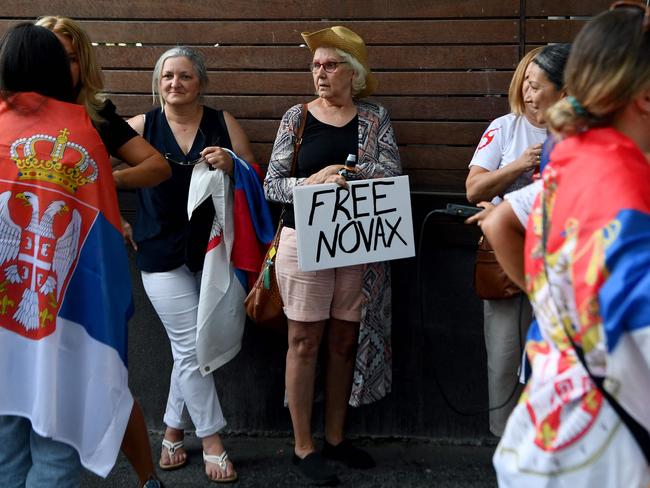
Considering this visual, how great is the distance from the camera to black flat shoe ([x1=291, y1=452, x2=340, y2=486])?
458cm

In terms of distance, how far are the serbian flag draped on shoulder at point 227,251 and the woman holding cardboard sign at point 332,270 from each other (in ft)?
0.51

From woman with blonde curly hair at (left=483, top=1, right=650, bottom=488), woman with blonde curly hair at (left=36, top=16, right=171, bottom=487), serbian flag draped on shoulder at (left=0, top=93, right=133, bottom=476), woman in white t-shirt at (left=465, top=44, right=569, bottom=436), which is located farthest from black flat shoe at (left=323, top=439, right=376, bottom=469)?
woman with blonde curly hair at (left=483, top=1, right=650, bottom=488)

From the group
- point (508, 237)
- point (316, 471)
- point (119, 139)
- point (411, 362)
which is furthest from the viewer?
point (411, 362)

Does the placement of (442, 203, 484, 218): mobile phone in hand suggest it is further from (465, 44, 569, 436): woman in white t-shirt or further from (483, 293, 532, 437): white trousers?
(483, 293, 532, 437): white trousers

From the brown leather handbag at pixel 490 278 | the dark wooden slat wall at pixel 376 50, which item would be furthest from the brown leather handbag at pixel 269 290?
the brown leather handbag at pixel 490 278

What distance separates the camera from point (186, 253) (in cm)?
466

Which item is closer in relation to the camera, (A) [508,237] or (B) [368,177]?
(A) [508,237]

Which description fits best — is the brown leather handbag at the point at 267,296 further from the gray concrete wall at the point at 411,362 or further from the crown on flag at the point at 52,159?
the crown on flag at the point at 52,159

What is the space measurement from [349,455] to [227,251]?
1.17m

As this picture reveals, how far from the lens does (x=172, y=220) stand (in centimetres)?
468

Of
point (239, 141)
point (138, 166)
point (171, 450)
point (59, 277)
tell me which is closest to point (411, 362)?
point (171, 450)

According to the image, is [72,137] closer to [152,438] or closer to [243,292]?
[243,292]

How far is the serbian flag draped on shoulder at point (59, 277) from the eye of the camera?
10.6 feet

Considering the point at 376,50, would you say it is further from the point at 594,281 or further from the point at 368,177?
the point at 594,281
